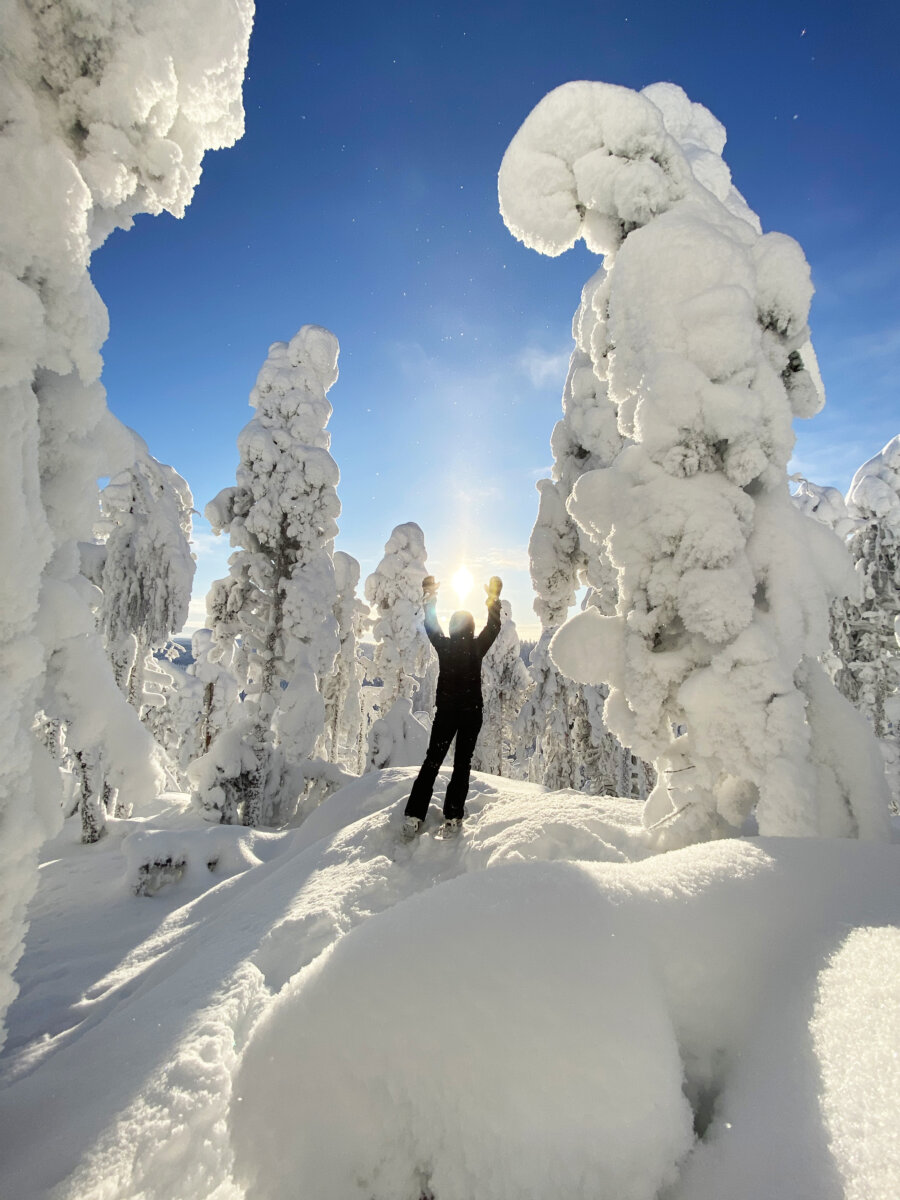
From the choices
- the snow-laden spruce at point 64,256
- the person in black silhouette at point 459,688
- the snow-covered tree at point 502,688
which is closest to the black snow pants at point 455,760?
the person in black silhouette at point 459,688

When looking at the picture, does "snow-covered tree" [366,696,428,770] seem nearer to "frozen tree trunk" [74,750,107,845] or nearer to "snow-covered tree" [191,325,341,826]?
"snow-covered tree" [191,325,341,826]

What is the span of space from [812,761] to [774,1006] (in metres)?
2.54

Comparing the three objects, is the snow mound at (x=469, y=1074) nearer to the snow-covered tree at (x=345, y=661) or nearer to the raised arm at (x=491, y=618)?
the raised arm at (x=491, y=618)

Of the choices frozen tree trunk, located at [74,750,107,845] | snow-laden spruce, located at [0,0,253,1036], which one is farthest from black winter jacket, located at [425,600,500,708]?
frozen tree trunk, located at [74,750,107,845]

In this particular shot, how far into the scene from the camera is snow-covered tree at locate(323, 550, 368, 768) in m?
23.8

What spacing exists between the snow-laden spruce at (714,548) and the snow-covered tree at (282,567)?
11.3 meters

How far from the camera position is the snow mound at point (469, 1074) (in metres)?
1.04

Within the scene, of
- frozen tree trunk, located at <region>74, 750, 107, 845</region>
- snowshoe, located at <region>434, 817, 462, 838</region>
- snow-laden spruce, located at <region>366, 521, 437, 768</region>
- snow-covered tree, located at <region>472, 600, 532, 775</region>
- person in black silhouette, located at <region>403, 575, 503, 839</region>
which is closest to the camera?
snowshoe, located at <region>434, 817, 462, 838</region>

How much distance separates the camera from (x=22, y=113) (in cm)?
215

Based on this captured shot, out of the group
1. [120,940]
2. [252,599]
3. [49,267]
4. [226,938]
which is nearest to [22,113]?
[49,267]

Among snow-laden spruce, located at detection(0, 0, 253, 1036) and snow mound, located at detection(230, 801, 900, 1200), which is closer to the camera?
snow mound, located at detection(230, 801, 900, 1200)

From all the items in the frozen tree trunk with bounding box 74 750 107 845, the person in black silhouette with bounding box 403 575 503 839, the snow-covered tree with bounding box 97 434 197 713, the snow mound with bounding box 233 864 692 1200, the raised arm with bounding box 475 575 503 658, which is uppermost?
the snow-covered tree with bounding box 97 434 197 713

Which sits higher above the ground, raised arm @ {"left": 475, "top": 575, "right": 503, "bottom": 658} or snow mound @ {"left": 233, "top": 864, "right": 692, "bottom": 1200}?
raised arm @ {"left": 475, "top": 575, "right": 503, "bottom": 658}

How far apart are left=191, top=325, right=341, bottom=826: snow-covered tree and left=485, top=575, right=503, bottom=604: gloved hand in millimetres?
10280
